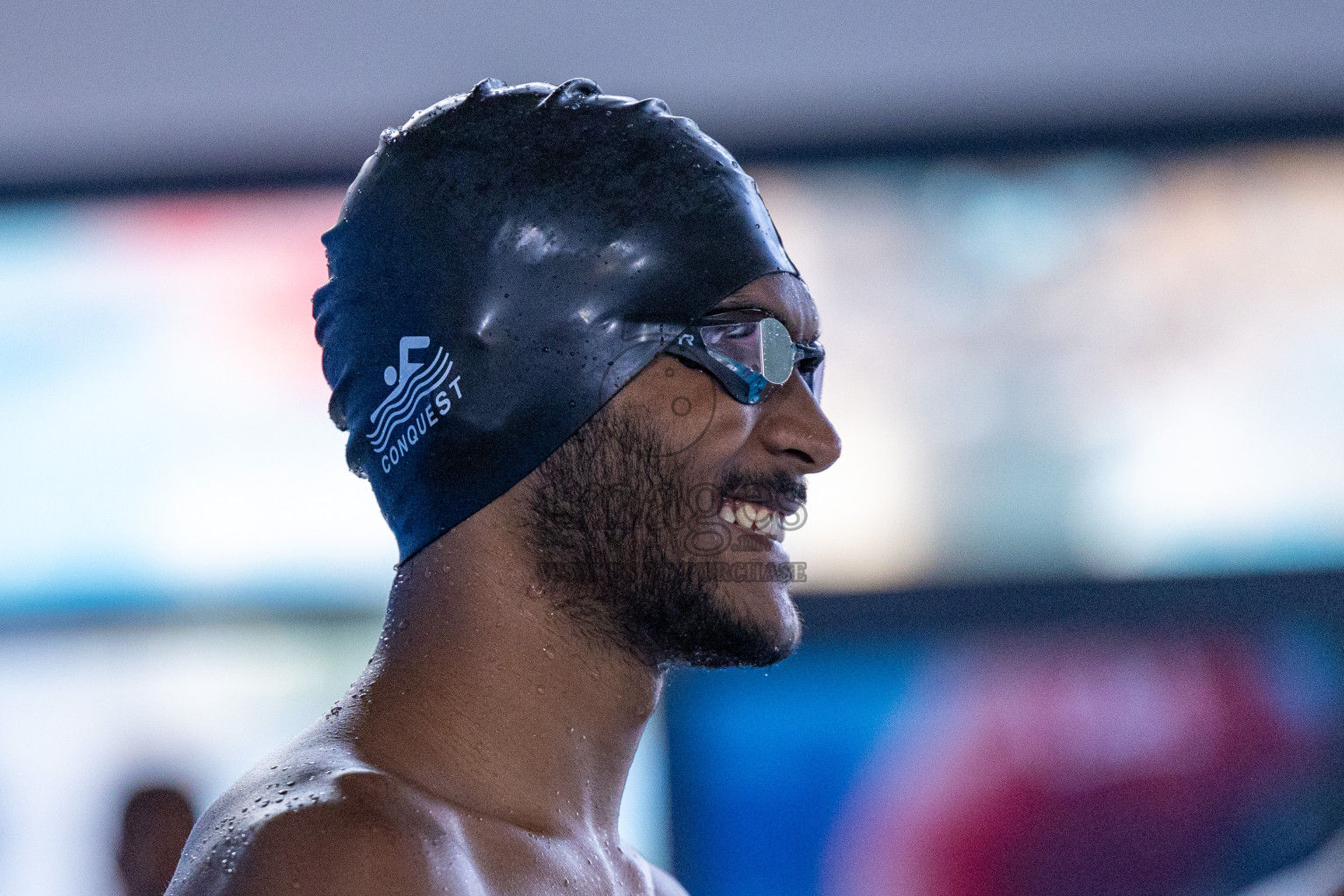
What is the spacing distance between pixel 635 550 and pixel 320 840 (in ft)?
1.83

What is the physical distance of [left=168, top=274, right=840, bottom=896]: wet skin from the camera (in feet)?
4.87

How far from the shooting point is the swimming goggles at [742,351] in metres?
1.87

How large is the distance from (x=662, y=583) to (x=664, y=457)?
0.54 ft

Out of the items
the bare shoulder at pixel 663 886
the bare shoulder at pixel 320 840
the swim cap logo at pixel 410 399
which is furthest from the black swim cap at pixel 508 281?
the bare shoulder at pixel 663 886

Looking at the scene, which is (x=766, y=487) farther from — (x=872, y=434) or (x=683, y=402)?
(x=872, y=434)

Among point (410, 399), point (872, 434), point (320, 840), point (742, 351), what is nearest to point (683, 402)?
point (742, 351)

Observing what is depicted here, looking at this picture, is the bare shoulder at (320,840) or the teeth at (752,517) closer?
the bare shoulder at (320,840)

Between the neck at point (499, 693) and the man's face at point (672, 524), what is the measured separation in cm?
5

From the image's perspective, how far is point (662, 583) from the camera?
1.80 m

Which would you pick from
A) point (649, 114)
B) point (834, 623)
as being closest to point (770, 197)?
point (834, 623)

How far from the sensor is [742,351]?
6.19 feet

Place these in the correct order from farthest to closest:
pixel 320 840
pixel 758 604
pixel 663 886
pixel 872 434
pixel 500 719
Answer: pixel 872 434
pixel 663 886
pixel 758 604
pixel 500 719
pixel 320 840

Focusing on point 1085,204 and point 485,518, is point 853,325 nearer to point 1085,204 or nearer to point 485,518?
point 1085,204

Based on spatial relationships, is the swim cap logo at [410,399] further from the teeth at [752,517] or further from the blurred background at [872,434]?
the blurred background at [872,434]
